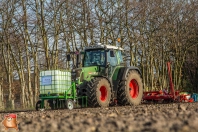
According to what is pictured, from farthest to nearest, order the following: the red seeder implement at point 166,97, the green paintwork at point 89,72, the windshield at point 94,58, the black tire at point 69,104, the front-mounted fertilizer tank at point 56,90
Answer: the red seeder implement at point 166,97, the windshield at point 94,58, the green paintwork at point 89,72, the front-mounted fertilizer tank at point 56,90, the black tire at point 69,104

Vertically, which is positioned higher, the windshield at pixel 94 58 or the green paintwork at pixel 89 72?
the windshield at pixel 94 58

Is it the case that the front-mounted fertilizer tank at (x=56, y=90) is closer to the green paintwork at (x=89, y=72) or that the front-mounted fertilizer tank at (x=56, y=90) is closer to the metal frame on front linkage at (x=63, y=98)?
the metal frame on front linkage at (x=63, y=98)

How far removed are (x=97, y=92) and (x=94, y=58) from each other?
2.15m

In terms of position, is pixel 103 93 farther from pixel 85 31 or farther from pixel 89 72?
pixel 85 31

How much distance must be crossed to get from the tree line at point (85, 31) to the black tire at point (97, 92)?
6323 millimetres

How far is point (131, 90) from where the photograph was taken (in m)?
16.3

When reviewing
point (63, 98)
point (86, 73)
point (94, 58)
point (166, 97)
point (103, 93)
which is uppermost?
point (94, 58)

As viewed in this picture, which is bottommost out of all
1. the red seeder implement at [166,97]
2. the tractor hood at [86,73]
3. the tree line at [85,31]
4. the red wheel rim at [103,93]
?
the red seeder implement at [166,97]

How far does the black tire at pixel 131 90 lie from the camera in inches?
581

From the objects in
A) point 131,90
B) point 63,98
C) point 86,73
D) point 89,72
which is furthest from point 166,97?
point 63,98

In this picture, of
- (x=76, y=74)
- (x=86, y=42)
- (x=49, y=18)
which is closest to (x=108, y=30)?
(x=86, y=42)

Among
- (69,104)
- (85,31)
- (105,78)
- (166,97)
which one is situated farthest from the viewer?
(85,31)

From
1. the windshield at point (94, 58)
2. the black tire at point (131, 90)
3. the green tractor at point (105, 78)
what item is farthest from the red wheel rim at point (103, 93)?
the windshield at point (94, 58)

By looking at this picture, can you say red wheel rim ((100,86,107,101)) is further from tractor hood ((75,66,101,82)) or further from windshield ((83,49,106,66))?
windshield ((83,49,106,66))
